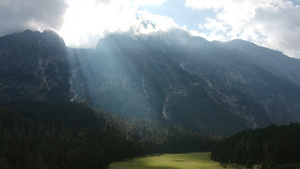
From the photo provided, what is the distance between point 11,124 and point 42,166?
5611 inches

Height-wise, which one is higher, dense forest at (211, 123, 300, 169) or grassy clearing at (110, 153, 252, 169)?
dense forest at (211, 123, 300, 169)

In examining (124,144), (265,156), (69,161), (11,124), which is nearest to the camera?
(69,161)

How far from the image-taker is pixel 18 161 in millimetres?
79500

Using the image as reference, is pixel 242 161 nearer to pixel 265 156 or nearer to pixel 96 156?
pixel 265 156

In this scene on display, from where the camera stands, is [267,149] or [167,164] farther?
[167,164]

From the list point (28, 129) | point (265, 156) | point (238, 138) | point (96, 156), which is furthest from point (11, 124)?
point (265, 156)

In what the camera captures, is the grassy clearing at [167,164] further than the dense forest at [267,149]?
Yes

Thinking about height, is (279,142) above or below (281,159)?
above

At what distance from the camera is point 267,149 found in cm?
11025

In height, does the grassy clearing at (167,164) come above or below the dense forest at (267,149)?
below

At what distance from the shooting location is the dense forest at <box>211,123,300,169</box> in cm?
10231

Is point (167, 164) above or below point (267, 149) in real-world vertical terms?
below

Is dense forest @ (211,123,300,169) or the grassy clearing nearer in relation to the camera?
dense forest @ (211,123,300,169)

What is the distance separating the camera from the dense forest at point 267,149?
102m
